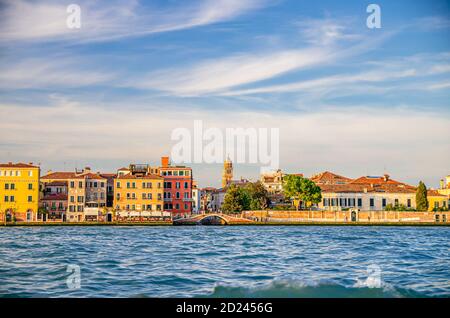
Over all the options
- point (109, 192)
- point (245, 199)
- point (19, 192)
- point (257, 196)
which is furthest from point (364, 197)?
point (19, 192)

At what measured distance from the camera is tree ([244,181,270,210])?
48.5 m

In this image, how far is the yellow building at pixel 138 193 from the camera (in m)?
42.8

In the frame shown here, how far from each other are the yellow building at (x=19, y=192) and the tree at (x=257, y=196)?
1707 cm

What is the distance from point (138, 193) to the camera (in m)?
43.0

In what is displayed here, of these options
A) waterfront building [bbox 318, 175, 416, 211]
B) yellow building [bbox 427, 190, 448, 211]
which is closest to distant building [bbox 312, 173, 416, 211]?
waterfront building [bbox 318, 175, 416, 211]

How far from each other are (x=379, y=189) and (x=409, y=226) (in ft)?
21.8

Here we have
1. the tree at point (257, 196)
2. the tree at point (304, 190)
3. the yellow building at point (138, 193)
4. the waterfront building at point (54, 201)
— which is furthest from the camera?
the tree at point (257, 196)

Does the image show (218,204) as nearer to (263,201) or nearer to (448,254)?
(263,201)

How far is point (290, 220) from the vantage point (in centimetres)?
4434

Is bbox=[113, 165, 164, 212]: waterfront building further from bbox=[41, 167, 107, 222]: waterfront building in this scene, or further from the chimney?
the chimney

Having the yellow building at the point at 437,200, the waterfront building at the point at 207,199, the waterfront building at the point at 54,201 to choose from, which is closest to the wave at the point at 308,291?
the waterfront building at the point at 54,201

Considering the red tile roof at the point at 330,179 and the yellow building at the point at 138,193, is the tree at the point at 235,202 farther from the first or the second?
the red tile roof at the point at 330,179

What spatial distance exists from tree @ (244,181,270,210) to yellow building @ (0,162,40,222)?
17.1 m

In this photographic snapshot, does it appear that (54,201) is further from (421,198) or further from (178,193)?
(421,198)
